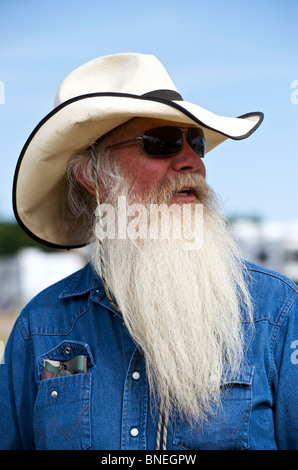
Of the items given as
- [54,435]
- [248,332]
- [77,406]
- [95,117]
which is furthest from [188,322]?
[95,117]

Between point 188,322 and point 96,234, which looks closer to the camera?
point 188,322

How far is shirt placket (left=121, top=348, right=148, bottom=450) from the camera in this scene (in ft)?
6.63

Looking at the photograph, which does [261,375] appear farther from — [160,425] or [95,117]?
[95,117]

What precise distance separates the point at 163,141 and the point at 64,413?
130cm

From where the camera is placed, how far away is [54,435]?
208cm

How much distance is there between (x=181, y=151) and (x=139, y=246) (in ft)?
1.67

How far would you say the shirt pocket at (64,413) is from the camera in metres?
2.05

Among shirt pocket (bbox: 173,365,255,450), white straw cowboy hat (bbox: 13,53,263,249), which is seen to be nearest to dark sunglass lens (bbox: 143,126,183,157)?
white straw cowboy hat (bbox: 13,53,263,249)

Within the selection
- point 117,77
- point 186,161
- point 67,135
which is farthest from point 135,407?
point 117,77

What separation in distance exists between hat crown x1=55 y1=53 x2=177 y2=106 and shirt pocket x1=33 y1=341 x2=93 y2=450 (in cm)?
126

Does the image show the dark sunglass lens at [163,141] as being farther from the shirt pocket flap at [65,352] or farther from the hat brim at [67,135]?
the shirt pocket flap at [65,352]

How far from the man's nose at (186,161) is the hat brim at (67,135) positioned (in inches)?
6.1
